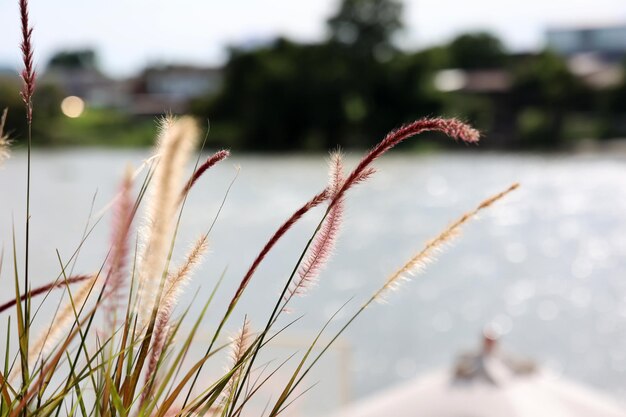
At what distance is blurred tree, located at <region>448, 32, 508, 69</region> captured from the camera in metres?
46.8

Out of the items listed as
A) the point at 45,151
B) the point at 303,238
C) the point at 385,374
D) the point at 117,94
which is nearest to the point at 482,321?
the point at 385,374

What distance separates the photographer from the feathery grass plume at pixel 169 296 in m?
0.66

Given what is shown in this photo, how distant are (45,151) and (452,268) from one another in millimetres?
23775

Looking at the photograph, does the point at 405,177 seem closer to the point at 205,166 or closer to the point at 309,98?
the point at 309,98

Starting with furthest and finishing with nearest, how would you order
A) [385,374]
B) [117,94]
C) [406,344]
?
[117,94]
[406,344]
[385,374]

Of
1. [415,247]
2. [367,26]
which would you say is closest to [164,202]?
[415,247]

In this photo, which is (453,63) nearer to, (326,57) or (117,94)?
(326,57)

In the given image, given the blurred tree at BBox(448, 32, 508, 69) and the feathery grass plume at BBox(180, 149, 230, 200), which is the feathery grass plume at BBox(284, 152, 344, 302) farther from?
the blurred tree at BBox(448, 32, 508, 69)

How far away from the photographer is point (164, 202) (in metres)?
0.55

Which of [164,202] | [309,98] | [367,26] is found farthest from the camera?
[367,26]

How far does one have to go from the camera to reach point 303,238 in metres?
24.0

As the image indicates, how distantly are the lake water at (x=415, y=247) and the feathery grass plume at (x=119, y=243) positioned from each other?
318 cm

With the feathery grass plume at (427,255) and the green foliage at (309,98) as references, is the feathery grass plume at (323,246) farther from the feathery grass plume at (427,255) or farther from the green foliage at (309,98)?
the green foliage at (309,98)

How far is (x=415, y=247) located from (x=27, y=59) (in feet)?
24.4
